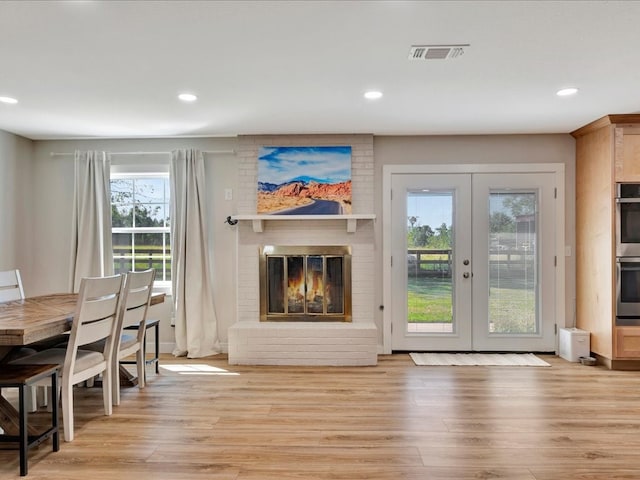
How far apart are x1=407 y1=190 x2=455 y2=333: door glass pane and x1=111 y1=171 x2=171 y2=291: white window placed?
277 centimetres

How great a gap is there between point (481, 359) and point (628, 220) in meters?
1.91

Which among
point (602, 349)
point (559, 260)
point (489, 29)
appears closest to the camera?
point (489, 29)

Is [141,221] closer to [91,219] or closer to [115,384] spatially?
[91,219]

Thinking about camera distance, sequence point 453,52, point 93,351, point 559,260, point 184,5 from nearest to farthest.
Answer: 1. point 184,5
2. point 453,52
3. point 93,351
4. point 559,260

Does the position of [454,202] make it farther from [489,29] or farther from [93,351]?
[93,351]

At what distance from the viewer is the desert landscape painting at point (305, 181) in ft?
15.1

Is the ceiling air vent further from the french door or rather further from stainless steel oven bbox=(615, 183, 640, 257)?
stainless steel oven bbox=(615, 183, 640, 257)

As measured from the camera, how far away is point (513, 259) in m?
4.64

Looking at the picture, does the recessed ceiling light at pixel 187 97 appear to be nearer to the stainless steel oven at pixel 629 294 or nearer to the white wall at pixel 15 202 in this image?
the white wall at pixel 15 202

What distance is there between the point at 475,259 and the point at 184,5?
372cm

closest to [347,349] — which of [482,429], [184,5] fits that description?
[482,429]

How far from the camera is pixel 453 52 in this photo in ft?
8.49

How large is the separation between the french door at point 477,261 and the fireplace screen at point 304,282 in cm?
60

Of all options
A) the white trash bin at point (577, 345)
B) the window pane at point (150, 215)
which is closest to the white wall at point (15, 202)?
the window pane at point (150, 215)
